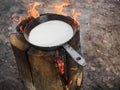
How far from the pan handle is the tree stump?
15 centimetres

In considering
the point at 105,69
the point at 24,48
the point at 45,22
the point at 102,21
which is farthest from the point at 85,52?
the point at 24,48

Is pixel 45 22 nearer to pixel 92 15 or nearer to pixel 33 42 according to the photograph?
pixel 33 42

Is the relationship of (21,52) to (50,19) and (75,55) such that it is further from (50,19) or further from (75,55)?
(75,55)

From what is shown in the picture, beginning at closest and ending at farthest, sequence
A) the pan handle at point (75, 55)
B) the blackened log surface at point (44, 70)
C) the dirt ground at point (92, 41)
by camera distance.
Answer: the pan handle at point (75, 55) < the blackened log surface at point (44, 70) < the dirt ground at point (92, 41)

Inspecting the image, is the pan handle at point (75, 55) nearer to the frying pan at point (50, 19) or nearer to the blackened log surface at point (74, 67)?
the frying pan at point (50, 19)

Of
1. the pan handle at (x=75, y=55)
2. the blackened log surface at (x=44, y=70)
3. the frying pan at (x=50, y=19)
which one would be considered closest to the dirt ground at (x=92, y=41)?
the blackened log surface at (x=44, y=70)

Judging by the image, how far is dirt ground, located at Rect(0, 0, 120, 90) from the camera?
17.3 ft

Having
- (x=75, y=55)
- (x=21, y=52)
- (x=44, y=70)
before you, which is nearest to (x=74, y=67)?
(x=44, y=70)

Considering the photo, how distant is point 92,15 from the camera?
265 inches

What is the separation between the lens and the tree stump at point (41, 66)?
372 centimetres

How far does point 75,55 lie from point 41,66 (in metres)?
0.63

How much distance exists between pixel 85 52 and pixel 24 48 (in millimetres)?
2253

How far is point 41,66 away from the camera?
3818mm

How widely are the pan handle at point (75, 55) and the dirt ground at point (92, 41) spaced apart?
1.78m
